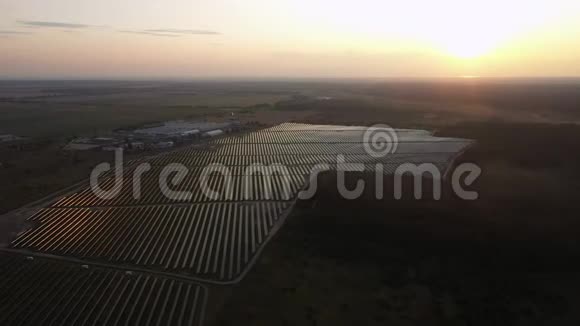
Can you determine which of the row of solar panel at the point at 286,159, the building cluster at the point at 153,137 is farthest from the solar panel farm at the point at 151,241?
the building cluster at the point at 153,137

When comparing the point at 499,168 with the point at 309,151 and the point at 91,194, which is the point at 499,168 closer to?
the point at 309,151

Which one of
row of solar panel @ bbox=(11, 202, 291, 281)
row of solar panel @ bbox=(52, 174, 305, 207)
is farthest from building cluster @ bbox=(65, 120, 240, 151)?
row of solar panel @ bbox=(11, 202, 291, 281)

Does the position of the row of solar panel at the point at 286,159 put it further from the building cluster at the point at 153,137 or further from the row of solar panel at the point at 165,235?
the row of solar panel at the point at 165,235

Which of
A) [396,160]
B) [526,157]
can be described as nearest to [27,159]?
[396,160]

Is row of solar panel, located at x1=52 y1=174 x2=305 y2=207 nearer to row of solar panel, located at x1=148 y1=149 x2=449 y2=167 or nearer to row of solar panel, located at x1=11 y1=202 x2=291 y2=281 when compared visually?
row of solar panel, located at x1=11 y1=202 x2=291 y2=281

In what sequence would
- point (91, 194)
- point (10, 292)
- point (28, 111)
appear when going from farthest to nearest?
point (28, 111)
point (91, 194)
point (10, 292)

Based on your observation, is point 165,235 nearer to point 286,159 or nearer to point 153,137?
point 286,159
